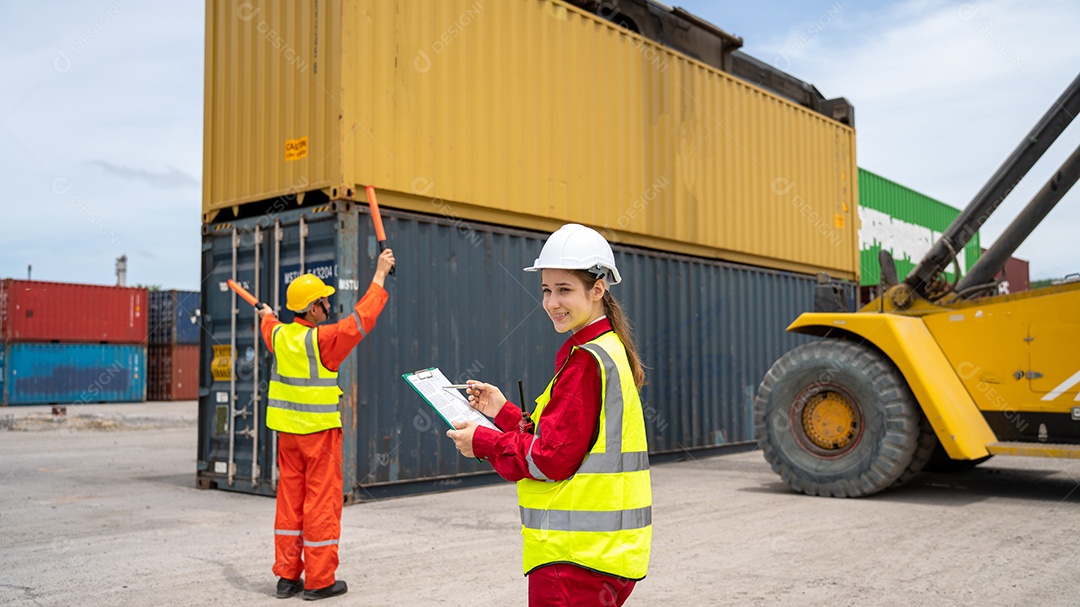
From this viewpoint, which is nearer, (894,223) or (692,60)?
(692,60)

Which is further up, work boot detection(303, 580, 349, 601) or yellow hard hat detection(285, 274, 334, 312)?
yellow hard hat detection(285, 274, 334, 312)

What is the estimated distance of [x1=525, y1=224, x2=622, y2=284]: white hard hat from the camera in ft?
7.73

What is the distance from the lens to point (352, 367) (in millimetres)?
7926

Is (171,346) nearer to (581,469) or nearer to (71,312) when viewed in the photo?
(71,312)

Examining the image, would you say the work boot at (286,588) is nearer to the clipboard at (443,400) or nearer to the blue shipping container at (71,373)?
the clipboard at (443,400)

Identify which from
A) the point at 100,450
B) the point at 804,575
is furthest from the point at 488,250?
the point at 100,450

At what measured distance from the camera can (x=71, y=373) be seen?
26.5 m

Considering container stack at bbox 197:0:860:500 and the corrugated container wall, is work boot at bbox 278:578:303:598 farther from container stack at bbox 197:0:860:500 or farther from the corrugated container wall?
the corrugated container wall

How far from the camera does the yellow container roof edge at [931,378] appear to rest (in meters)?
7.22

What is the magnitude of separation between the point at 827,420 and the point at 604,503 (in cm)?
625

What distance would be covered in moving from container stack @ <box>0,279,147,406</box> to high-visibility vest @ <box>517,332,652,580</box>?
2743 cm

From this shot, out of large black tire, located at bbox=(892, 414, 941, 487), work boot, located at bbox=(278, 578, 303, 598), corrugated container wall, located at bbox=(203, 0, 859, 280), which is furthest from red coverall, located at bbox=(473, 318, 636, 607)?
large black tire, located at bbox=(892, 414, 941, 487)

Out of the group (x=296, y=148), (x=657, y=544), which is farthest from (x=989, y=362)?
(x=296, y=148)

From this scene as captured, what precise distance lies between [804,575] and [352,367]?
446cm
